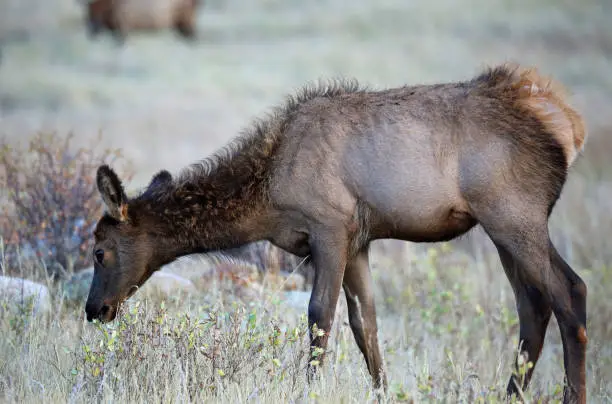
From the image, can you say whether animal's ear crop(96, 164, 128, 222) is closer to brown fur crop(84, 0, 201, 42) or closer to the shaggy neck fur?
the shaggy neck fur

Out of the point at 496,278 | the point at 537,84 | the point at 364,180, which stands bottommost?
the point at 496,278

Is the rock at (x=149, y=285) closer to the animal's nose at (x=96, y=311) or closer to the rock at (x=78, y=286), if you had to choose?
the rock at (x=78, y=286)

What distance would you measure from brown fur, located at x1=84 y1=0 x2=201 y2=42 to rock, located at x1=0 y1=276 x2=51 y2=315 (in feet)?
96.9

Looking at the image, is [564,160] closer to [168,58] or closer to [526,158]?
[526,158]

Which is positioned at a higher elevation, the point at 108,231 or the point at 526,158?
the point at 526,158

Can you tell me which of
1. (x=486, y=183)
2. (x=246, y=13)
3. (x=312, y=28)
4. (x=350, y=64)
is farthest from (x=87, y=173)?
(x=246, y=13)

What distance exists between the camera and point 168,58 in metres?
35.0

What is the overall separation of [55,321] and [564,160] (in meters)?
4.21

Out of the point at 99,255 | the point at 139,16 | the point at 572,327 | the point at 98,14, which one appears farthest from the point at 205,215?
the point at 139,16

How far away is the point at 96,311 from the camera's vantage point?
28.5 feet

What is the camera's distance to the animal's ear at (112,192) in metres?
8.39

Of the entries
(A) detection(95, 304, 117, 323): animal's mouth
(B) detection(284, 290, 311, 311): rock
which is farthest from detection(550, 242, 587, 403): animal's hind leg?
(A) detection(95, 304, 117, 323): animal's mouth

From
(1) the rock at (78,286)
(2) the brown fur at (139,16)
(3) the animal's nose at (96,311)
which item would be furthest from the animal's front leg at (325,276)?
(2) the brown fur at (139,16)

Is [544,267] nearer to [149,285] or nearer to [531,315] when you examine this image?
[531,315]
